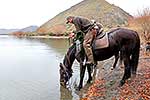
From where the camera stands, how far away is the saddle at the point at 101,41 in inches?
274

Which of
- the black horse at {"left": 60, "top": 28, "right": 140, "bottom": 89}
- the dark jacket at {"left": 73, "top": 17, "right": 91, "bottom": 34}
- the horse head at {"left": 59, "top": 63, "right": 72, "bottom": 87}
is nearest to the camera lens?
the black horse at {"left": 60, "top": 28, "right": 140, "bottom": 89}

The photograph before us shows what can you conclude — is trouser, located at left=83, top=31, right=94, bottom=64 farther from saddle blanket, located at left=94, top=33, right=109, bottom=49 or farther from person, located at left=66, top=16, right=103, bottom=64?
saddle blanket, located at left=94, top=33, right=109, bottom=49

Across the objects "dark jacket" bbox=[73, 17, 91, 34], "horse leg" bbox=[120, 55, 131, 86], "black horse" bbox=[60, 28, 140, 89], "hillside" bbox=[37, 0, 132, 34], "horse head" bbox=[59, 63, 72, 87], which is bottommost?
"horse head" bbox=[59, 63, 72, 87]

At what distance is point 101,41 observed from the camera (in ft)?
23.0

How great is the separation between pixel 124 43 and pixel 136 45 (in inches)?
13.2

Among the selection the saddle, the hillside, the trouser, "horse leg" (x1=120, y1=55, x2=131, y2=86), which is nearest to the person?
the trouser

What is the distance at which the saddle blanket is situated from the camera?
22.8 feet

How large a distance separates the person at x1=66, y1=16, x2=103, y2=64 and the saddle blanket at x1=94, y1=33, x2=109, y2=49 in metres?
0.15

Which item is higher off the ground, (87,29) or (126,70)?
(87,29)

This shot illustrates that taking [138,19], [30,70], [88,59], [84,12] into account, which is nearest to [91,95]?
[88,59]

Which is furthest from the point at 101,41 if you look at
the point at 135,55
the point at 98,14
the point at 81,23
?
the point at 98,14

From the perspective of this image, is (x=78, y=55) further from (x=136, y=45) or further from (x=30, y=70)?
(x=30, y=70)

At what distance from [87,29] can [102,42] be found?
500 millimetres

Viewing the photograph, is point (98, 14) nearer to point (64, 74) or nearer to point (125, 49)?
point (64, 74)
